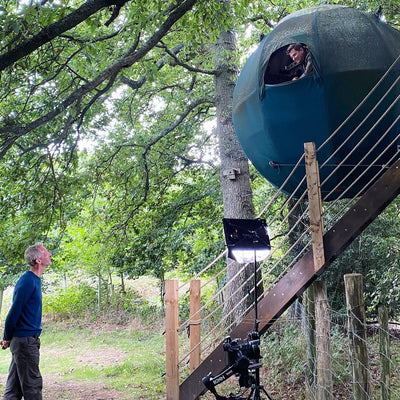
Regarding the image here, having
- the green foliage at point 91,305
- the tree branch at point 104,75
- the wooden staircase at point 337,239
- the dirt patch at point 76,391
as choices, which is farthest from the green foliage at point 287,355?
the green foliage at point 91,305

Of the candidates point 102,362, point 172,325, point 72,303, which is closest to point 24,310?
point 172,325

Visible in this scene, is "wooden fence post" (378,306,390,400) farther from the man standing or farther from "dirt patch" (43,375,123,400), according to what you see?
"dirt patch" (43,375,123,400)

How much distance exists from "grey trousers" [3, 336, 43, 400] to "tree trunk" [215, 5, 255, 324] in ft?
10.4

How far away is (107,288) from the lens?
14.9m

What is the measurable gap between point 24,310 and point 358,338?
2824 millimetres

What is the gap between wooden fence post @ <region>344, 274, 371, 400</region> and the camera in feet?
10.0

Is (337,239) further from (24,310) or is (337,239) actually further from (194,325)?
(24,310)

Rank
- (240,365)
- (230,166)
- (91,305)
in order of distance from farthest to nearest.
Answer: (91,305), (230,166), (240,365)

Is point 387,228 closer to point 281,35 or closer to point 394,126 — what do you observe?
point 394,126

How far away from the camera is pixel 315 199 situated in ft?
11.1

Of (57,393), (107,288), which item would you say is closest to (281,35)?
(57,393)

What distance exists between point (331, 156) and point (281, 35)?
4.05 feet

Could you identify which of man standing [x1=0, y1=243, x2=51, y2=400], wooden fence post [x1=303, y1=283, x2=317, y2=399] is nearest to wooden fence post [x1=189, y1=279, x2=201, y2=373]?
Answer: wooden fence post [x1=303, y1=283, x2=317, y2=399]

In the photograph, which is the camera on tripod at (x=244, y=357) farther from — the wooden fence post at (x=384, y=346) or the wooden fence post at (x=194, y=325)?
the wooden fence post at (x=194, y=325)
